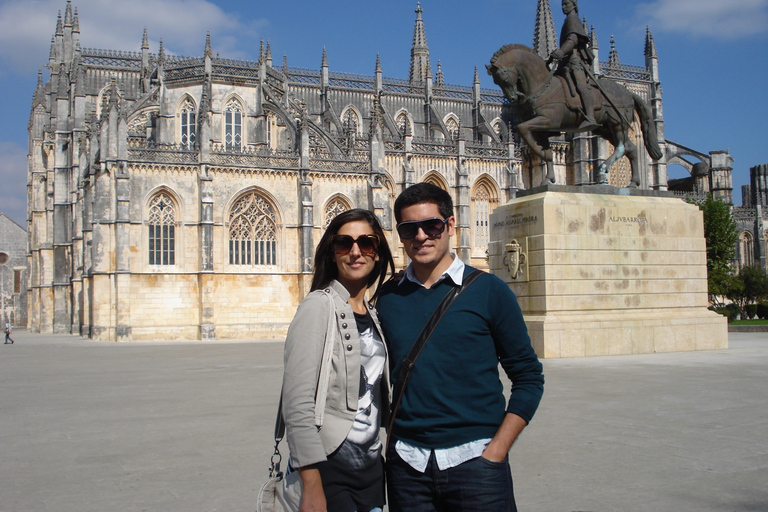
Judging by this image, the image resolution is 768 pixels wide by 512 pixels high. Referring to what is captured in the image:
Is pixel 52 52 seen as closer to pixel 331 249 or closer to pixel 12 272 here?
pixel 12 272

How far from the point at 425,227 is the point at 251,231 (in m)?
30.7

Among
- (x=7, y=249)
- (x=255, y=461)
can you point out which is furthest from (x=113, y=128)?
(x=7, y=249)

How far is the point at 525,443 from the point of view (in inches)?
260

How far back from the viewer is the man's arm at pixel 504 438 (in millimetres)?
2902

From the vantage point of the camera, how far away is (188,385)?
12344 mm

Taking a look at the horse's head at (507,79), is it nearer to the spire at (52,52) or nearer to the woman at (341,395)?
the woman at (341,395)

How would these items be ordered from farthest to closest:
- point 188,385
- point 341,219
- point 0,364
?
point 0,364 → point 188,385 → point 341,219

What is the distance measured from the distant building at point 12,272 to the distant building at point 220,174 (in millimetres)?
19467

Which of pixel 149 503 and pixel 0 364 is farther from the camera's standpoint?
pixel 0 364

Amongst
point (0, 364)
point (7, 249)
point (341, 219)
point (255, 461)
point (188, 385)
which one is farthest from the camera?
point (7, 249)

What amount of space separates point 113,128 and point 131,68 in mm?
21496

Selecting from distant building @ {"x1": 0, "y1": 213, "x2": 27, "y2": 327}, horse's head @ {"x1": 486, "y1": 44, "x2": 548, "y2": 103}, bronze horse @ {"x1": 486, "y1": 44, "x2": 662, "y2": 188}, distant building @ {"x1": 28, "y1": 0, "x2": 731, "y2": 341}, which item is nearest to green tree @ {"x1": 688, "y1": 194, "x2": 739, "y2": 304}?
distant building @ {"x1": 28, "y1": 0, "x2": 731, "y2": 341}

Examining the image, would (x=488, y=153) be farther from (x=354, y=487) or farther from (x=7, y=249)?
(x=7, y=249)

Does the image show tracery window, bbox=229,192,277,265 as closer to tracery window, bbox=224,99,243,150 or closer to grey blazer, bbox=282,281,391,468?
tracery window, bbox=224,99,243,150
